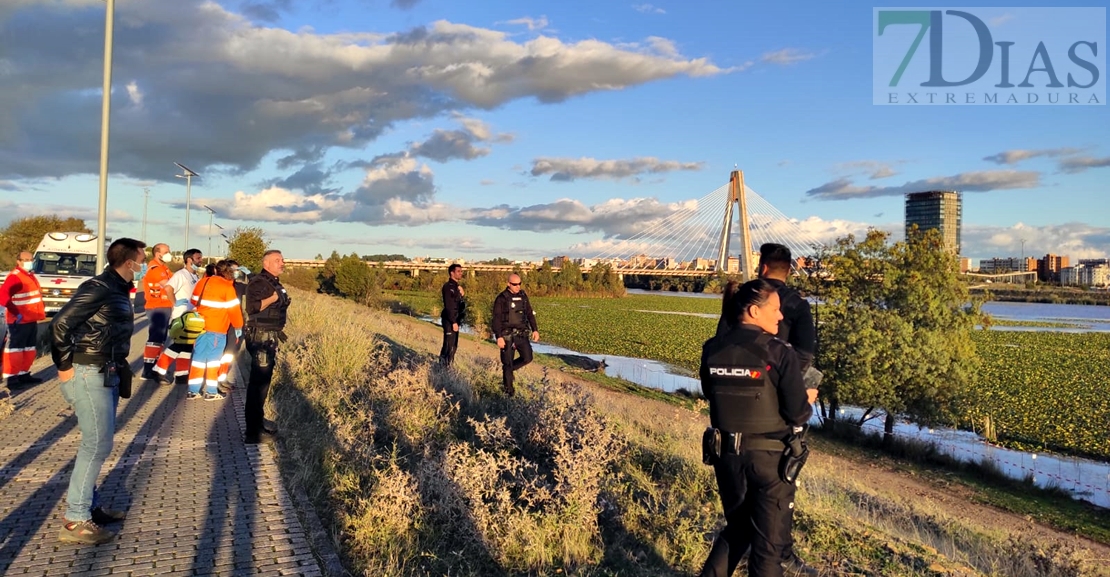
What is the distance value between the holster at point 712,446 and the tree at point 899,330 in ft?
37.1

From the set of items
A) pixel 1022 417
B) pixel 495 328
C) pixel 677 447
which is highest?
pixel 495 328

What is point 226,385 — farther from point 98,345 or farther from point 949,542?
point 949,542

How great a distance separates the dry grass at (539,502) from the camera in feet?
14.5

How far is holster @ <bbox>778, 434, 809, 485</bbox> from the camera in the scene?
11.4ft

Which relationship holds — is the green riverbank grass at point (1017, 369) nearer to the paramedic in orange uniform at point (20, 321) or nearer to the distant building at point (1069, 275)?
the paramedic in orange uniform at point (20, 321)

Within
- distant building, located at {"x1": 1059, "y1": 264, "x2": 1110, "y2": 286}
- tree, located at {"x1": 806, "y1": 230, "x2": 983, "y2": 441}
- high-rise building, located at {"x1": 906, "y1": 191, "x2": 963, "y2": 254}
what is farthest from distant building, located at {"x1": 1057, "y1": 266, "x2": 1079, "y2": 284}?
tree, located at {"x1": 806, "y1": 230, "x2": 983, "y2": 441}

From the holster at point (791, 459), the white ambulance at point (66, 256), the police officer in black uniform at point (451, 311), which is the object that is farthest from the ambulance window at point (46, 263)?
the holster at point (791, 459)

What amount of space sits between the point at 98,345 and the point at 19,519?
119cm

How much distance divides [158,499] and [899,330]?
1292cm

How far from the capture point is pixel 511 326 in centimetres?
1005

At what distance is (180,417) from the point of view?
762cm

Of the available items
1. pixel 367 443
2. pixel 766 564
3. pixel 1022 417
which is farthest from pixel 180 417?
pixel 1022 417

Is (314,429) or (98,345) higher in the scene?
(98,345)

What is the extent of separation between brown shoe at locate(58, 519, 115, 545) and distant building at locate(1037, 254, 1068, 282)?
179 meters
